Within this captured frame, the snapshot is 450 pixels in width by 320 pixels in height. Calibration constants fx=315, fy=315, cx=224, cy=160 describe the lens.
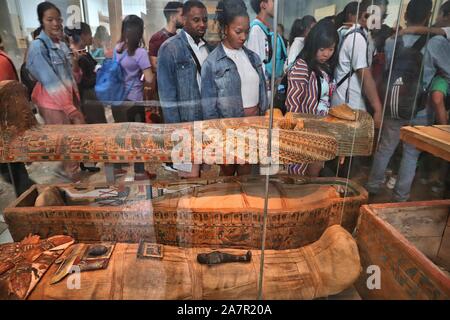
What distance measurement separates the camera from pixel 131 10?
1986mm

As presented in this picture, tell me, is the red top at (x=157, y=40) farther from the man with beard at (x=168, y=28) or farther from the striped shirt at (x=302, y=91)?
the striped shirt at (x=302, y=91)

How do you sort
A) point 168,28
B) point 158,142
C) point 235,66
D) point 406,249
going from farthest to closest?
1. point 235,66
2. point 168,28
3. point 158,142
4. point 406,249

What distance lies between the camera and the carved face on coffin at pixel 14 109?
1940 millimetres

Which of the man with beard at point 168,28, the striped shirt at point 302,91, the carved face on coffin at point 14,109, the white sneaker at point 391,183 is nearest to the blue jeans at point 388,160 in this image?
the white sneaker at point 391,183

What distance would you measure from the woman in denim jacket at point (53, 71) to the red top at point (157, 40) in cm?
51

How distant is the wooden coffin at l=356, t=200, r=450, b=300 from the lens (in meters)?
1.37

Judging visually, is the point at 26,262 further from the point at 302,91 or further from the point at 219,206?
the point at 302,91

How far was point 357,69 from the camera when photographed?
2346 mm

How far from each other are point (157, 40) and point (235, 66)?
0.55m

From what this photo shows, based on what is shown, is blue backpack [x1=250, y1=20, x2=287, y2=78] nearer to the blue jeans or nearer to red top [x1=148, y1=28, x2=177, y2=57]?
red top [x1=148, y1=28, x2=177, y2=57]

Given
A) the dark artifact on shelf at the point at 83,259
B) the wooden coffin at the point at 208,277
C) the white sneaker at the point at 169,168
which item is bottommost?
the wooden coffin at the point at 208,277

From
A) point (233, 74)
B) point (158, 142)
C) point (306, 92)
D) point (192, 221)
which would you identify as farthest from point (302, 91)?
point (192, 221)

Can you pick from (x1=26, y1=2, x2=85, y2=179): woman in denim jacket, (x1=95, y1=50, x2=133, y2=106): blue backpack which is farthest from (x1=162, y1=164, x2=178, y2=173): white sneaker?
(x1=26, y1=2, x2=85, y2=179): woman in denim jacket
